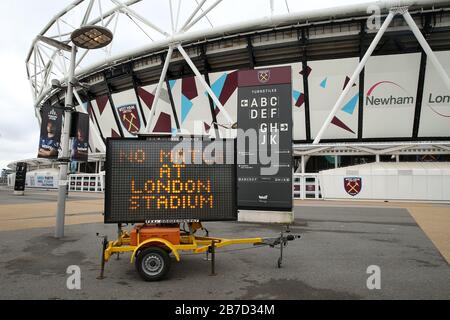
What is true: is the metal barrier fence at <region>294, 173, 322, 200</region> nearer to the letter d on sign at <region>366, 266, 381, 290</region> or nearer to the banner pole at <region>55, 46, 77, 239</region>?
the banner pole at <region>55, 46, 77, 239</region>

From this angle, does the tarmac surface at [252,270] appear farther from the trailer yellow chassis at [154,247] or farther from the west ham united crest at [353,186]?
the west ham united crest at [353,186]

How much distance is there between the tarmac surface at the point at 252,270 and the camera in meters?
4.50

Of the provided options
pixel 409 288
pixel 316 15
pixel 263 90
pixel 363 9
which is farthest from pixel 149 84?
pixel 409 288

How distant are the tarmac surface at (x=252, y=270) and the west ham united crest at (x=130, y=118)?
25302 mm

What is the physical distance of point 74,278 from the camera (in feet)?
16.8

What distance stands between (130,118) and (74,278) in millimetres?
31063

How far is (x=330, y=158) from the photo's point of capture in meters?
27.7

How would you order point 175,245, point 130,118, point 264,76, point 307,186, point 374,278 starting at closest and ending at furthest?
point 374,278, point 175,245, point 264,76, point 307,186, point 130,118

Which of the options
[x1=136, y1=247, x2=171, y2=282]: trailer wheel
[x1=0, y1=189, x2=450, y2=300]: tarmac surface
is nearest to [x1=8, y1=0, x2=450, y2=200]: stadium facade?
[x1=0, y1=189, x2=450, y2=300]: tarmac surface

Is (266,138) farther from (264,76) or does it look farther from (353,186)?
(353,186)

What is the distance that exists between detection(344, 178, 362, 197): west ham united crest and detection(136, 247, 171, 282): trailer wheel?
2077cm

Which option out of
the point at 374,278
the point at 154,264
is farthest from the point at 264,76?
the point at 154,264

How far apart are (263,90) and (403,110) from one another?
18.0 m
